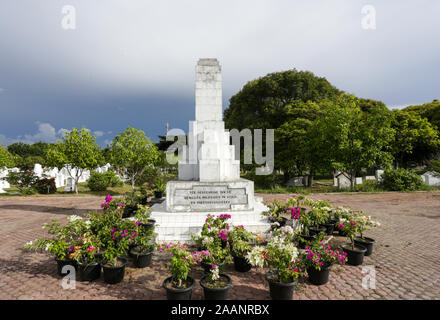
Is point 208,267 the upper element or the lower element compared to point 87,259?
lower

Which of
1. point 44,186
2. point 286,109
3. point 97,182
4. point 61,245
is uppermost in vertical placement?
point 286,109

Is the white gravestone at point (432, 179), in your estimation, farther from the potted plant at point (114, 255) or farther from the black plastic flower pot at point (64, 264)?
the black plastic flower pot at point (64, 264)

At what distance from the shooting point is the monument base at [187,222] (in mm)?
6379

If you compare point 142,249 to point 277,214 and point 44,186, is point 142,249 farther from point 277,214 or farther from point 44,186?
point 44,186

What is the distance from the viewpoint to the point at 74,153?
19312 mm

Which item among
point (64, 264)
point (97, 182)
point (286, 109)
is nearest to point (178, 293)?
point (64, 264)

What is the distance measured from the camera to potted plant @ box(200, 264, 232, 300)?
3.79 m

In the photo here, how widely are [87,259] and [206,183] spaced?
3.92 metres

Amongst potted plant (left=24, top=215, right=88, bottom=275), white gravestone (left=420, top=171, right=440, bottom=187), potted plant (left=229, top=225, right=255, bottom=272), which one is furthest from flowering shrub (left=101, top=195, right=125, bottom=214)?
white gravestone (left=420, top=171, right=440, bottom=187)

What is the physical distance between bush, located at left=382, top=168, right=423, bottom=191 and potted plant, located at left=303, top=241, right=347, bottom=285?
18.2 m

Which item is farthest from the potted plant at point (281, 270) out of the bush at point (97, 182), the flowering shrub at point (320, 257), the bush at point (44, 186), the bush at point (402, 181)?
the bush at point (44, 186)

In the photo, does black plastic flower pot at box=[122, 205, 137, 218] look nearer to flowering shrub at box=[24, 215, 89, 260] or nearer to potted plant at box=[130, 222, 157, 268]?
flowering shrub at box=[24, 215, 89, 260]
